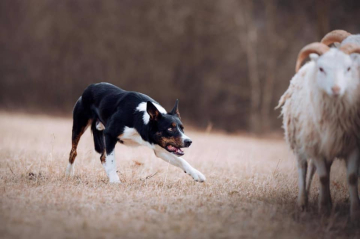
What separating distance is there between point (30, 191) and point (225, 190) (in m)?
2.75

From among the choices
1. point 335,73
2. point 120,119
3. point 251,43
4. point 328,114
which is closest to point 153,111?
point 120,119

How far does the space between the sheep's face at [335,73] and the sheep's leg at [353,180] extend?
0.90 meters

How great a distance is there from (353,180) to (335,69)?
1475 millimetres

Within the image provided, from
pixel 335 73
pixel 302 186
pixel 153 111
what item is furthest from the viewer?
pixel 153 111

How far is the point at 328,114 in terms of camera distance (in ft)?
15.9

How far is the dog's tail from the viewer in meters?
7.09

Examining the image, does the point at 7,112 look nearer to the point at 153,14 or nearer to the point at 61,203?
the point at 153,14

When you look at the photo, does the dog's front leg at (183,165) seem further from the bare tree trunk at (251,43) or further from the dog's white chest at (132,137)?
the bare tree trunk at (251,43)

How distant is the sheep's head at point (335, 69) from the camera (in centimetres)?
448

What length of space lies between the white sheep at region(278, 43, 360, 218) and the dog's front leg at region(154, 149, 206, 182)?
157 cm

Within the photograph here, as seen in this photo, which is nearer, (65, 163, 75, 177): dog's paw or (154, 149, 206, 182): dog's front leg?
(154, 149, 206, 182): dog's front leg

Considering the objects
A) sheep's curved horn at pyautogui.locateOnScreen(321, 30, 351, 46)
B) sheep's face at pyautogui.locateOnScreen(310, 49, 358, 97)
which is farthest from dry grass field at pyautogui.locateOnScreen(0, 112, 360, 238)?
sheep's curved horn at pyautogui.locateOnScreen(321, 30, 351, 46)

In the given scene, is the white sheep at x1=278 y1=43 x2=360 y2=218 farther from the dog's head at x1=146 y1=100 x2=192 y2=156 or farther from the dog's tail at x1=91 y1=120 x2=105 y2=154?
the dog's tail at x1=91 y1=120 x2=105 y2=154

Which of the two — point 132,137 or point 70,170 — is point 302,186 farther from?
point 70,170
